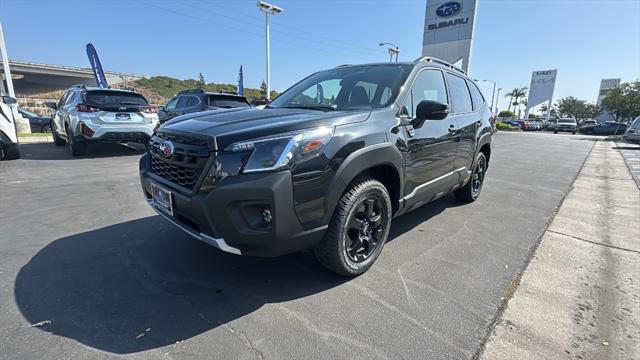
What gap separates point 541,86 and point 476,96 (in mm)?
76128

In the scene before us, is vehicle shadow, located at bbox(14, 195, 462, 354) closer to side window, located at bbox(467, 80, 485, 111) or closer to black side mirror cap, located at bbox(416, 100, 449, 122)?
black side mirror cap, located at bbox(416, 100, 449, 122)

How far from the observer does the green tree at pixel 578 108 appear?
74000mm

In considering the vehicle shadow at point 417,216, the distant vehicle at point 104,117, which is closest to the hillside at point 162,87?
the distant vehicle at point 104,117

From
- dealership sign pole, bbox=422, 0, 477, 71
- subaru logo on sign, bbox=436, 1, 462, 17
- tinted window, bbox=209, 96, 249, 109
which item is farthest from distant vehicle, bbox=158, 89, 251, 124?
subaru logo on sign, bbox=436, 1, 462, 17

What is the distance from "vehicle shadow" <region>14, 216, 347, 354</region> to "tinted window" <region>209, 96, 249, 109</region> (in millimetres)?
6175

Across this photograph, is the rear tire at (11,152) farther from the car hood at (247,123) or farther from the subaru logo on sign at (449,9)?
the subaru logo on sign at (449,9)

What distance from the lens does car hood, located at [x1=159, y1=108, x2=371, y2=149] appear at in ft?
6.86

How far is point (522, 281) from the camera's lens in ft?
8.87

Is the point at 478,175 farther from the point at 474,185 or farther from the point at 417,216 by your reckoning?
the point at 417,216

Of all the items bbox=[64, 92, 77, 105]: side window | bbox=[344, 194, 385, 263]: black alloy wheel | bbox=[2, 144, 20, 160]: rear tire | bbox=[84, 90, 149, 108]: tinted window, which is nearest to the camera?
bbox=[344, 194, 385, 263]: black alloy wheel

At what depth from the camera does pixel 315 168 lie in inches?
84.0

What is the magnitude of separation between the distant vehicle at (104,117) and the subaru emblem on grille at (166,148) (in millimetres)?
6125

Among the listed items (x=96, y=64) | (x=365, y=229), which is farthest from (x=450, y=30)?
(x=365, y=229)

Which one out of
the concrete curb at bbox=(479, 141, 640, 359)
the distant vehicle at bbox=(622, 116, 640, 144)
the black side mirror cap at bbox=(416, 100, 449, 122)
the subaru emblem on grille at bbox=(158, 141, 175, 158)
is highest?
the black side mirror cap at bbox=(416, 100, 449, 122)
